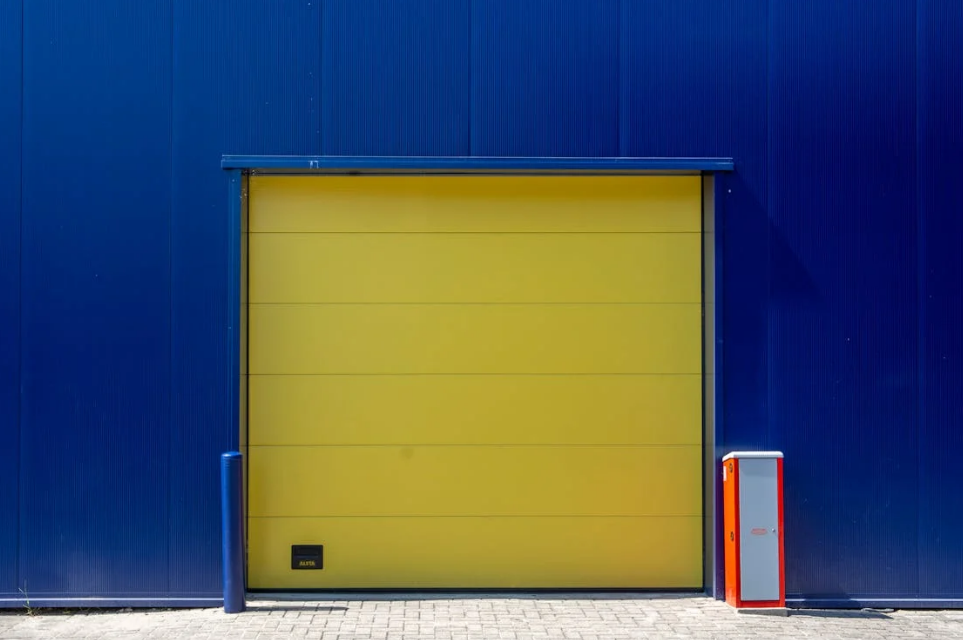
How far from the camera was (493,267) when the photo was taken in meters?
7.22

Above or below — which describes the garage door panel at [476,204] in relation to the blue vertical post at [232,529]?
above

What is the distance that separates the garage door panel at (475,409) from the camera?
7.14 m

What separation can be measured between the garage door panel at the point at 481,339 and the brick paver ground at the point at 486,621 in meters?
1.67

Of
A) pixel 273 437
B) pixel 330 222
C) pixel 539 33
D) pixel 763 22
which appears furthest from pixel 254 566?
pixel 763 22

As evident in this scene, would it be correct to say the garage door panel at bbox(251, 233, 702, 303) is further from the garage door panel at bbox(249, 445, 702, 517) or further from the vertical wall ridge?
the vertical wall ridge

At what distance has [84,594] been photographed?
6.97m

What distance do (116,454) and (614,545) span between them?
3.67 metres

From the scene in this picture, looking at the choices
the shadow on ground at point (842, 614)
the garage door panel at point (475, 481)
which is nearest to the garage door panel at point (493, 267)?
the garage door panel at point (475, 481)

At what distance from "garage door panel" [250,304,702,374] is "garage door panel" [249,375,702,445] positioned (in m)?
0.09

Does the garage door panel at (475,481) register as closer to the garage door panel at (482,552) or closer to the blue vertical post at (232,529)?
the garage door panel at (482,552)

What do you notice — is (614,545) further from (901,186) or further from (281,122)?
(281,122)

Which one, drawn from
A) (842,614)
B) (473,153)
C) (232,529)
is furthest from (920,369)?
(232,529)

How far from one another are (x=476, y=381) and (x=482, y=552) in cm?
126

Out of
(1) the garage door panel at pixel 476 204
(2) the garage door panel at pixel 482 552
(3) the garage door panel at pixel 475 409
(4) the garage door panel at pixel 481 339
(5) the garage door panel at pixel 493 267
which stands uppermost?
(1) the garage door panel at pixel 476 204
